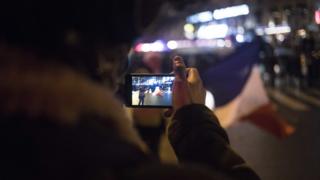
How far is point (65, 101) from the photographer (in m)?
1.02

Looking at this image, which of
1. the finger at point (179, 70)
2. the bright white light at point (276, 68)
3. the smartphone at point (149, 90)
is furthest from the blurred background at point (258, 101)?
the bright white light at point (276, 68)

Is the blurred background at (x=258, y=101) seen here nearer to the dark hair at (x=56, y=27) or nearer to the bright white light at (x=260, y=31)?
the dark hair at (x=56, y=27)

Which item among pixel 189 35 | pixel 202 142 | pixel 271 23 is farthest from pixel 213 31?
pixel 202 142

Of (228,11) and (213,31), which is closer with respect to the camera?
(228,11)

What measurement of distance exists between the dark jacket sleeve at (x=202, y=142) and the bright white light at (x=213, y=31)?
73.3ft

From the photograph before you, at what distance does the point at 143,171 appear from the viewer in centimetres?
102

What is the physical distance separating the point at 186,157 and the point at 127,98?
1.18ft

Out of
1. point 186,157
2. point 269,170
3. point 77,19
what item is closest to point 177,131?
point 186,157

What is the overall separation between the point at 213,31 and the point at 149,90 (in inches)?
1037

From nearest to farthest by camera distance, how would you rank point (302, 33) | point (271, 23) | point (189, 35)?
point (302, 33) < point (271, 23) < point (189, 35)

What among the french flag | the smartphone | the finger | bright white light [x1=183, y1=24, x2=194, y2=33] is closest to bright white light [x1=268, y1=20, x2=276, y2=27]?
bright white light [x1=183, y1=24, x2=194, y2=33]

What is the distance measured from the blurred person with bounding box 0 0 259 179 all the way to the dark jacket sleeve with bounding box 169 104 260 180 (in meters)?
0.41

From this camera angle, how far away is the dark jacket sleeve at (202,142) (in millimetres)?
1516

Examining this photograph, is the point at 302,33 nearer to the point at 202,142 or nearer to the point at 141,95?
the point at 141,95
